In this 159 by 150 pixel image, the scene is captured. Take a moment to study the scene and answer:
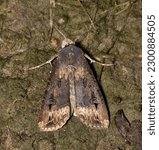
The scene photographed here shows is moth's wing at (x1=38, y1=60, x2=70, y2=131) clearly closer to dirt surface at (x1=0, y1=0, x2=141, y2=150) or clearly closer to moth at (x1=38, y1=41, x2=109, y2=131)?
moth at (x1=38, y1=41, x2=109, y2=131)

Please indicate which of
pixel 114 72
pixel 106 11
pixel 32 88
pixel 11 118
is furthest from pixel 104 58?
pixel 11 118

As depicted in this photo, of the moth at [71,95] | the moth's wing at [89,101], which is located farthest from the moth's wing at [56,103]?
the moth's wing at [89,101]

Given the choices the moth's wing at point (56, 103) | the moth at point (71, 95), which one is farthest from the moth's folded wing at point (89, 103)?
the moth's wing at point (56, 103)

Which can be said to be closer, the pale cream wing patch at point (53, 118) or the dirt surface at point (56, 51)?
the pale cream wing patch at point (53, 118)

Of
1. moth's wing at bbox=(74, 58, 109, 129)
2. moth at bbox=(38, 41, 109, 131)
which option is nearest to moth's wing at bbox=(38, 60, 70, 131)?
moth at bbox=(38, 41, 109, 131)

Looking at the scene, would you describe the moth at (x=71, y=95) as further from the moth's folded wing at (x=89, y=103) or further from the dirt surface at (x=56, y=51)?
the dirt surface at (x=56, y=51)

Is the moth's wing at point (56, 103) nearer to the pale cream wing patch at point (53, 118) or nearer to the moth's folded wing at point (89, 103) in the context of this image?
the pale cream wing patch at point (53, 118)
